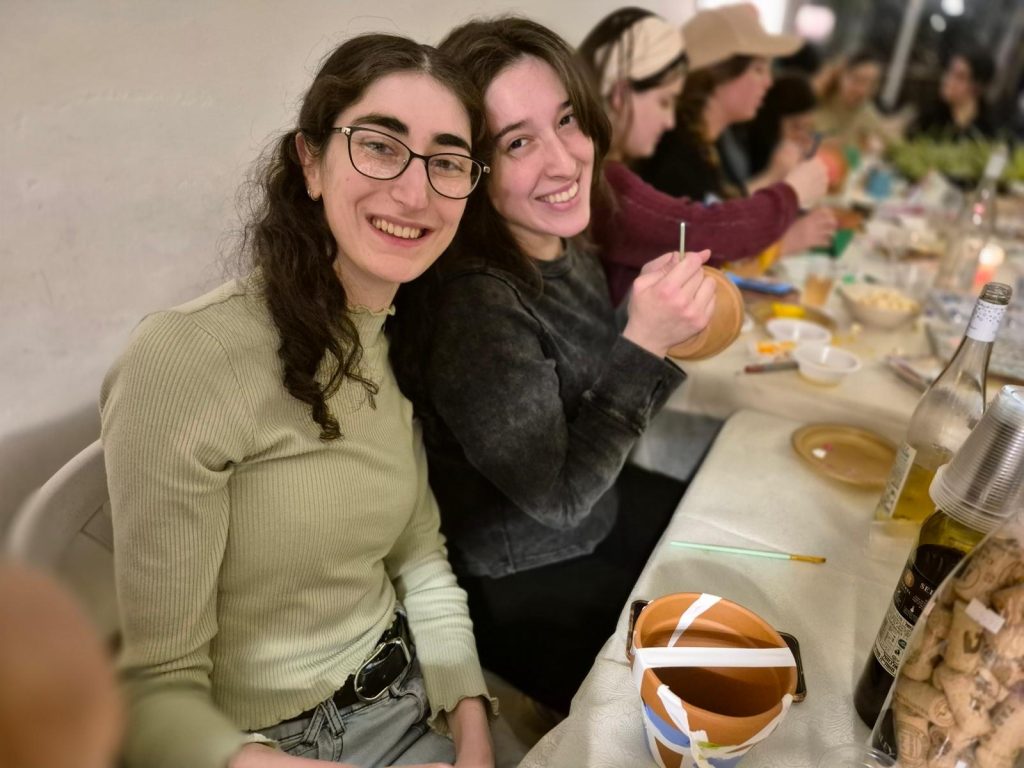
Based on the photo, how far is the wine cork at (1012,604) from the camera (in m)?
0.50

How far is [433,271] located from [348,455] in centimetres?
34

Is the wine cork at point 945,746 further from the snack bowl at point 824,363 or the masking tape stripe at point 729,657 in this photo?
the snack bowl at point 824,363

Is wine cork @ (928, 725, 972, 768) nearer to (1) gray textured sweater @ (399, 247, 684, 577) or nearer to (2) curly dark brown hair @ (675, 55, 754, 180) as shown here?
(1) gray textured sweater @ (399, 247, 684, 577)

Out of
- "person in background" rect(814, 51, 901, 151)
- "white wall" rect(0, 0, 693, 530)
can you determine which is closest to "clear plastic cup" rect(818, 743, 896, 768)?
"white wall" rect(0, 0, 693, 530)

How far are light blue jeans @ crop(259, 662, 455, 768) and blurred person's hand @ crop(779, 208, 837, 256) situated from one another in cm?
167

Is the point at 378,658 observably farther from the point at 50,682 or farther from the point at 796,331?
the point at 796,331

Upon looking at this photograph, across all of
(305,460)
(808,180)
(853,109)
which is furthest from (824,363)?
(853,109)

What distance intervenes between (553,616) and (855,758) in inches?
21.8

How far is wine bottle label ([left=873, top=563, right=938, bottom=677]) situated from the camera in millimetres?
644

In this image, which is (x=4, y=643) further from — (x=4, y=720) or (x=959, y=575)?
(x=959, y=575)

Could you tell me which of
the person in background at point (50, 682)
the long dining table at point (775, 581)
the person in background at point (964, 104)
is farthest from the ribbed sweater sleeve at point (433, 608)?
the person in background at point (964, 104)

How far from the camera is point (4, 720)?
0.22 metres

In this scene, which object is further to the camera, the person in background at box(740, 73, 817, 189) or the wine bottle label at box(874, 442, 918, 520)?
the person in background at box(740, 73, 817, 189)

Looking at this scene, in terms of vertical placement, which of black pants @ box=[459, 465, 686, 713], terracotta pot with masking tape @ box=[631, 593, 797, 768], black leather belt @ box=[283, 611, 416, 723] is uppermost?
terracotta pot with masking tape @ box=[631, 593, 797, 768]
